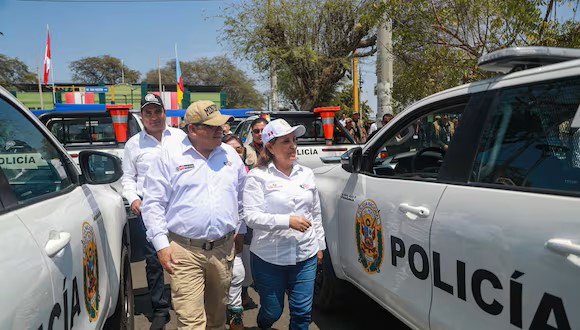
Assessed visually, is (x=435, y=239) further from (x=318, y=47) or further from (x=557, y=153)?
(x=318, y=47)

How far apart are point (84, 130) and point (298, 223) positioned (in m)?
6.09

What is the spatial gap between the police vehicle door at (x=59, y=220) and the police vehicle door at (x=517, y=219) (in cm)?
162

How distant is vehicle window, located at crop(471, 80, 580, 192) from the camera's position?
186cm

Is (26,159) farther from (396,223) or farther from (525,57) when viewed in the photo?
(525,57)

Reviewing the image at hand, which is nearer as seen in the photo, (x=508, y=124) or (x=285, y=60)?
(x=508, y=124)

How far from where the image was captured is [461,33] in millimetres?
5359

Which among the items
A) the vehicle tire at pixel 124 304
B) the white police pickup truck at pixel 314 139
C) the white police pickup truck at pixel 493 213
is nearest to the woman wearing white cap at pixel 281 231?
the white police pickup truck at pixel 493 213

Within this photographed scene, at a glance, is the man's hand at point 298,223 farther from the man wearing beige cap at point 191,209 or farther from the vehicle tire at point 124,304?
the vehicle tire at point 124,304

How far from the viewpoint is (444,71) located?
561cm

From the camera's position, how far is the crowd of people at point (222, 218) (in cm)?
264

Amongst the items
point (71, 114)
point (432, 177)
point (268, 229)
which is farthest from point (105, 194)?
point (71, 114)

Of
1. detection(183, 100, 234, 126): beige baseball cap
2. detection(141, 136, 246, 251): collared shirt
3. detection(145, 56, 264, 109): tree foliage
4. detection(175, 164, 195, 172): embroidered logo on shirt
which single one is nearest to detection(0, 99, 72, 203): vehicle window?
detection(141, 136, 246, 251): collared shirt

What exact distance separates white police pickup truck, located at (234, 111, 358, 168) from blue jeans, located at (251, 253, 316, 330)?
4.80 metres

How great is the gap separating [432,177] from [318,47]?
14363 mm
